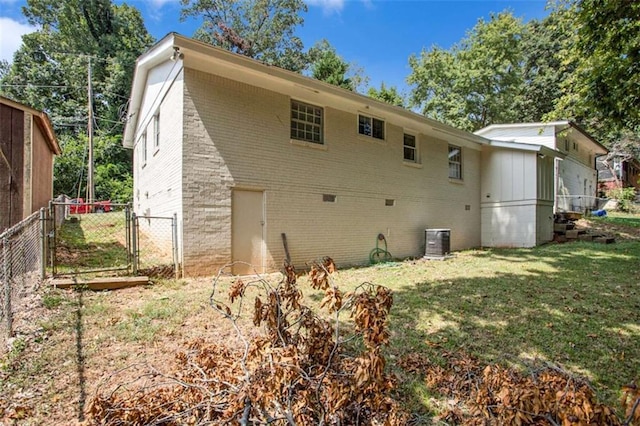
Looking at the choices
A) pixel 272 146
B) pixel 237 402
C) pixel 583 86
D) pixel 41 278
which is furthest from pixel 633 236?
pixel 41 278

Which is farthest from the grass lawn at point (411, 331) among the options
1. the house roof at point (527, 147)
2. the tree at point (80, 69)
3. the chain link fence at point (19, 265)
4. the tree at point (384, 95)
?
the tree at point (80, 69)

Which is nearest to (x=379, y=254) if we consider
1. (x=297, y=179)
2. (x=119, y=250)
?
(x=297, y=179)

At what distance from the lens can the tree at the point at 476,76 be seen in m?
26.4

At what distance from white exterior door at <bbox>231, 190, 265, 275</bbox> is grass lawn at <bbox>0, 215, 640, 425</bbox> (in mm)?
1222

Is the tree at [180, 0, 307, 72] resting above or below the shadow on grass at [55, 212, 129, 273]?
above

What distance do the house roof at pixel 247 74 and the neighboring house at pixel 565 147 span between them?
9525 millimetres

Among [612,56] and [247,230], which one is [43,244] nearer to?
[247,230]

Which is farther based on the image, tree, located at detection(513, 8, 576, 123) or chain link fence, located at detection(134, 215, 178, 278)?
tree, located at detection(513, 8, 576, 123)

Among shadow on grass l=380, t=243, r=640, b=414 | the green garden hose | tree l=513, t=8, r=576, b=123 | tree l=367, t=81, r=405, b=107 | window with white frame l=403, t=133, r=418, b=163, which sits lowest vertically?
shadow on grass l=380, t=243, r=640, b=414

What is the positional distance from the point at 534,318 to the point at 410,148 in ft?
26.7

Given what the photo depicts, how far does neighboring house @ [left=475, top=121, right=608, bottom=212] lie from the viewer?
59.7 feet

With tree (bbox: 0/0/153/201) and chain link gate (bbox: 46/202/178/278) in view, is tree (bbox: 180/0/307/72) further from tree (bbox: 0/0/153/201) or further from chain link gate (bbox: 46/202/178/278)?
chain link gate (bbox: 46/202/178/278)

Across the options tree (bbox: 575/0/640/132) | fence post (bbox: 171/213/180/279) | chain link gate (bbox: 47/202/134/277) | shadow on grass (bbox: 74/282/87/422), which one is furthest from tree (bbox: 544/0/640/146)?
chain link gate (bbox: 47/202/134/277)

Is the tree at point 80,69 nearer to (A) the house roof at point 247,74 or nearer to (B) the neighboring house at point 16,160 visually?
(A) the house roof at point 247,74
